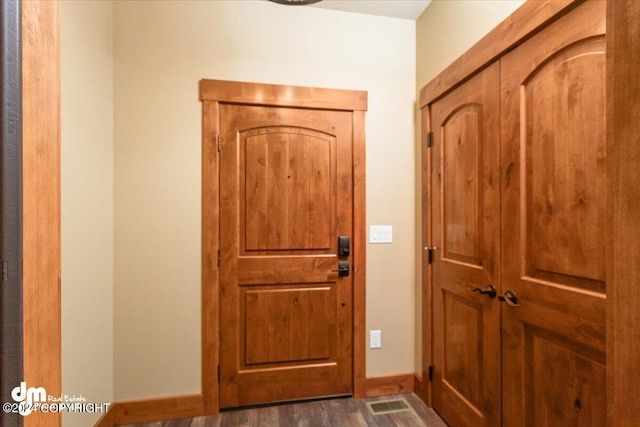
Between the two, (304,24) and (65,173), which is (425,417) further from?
(304,24)

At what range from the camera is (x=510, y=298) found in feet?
4.61

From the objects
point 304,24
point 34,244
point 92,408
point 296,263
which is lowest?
point 92,408

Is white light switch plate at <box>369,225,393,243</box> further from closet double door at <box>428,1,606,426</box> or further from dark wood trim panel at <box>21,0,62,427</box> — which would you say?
dark wood trim panel at <box>21,0,62,427</box>

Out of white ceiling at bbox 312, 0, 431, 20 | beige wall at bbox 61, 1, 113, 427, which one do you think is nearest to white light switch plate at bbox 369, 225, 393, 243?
white ceiling at bbox 312, 0, 431, 20

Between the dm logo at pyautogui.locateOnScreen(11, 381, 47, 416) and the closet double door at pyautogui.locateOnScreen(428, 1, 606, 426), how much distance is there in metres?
1.52

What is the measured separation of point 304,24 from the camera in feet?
7.16

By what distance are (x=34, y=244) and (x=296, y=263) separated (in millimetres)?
1702

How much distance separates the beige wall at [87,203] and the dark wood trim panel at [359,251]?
1627 mm

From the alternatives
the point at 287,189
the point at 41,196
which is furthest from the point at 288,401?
the point at 41,196

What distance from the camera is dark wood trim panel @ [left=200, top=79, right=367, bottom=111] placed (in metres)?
2.06

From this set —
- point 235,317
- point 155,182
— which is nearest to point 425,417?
point 235,317

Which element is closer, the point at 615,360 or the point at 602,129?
the point at 615,360

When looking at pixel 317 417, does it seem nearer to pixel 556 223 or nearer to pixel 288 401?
pixel 288 401

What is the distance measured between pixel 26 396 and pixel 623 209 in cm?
98
